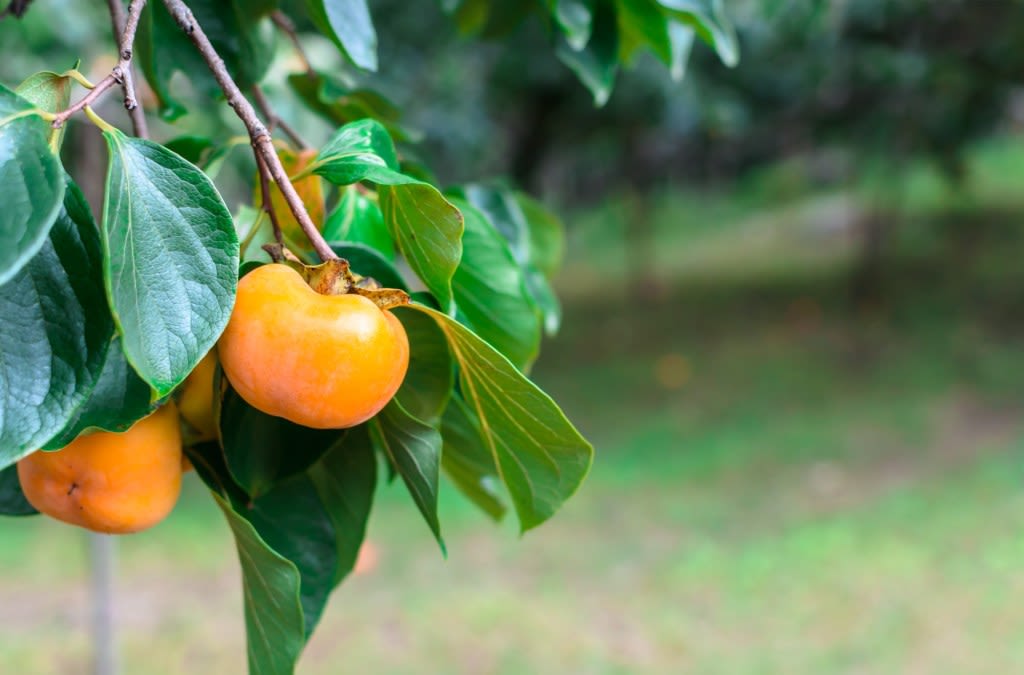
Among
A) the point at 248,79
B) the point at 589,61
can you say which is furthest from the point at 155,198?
the point at 589,61

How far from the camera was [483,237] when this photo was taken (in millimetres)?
672

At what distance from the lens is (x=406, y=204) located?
20.1 inches

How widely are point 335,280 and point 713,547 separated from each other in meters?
4.08

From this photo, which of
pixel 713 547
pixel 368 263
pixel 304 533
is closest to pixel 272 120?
pixel 368 263

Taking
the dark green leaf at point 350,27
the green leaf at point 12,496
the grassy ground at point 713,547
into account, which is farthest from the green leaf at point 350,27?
the grassy ground at point 713,547

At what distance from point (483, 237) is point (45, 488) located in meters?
0.32

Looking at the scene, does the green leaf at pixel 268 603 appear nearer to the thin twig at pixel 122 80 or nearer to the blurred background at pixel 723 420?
the thin twig at pixel 122 80

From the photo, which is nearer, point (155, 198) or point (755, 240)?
point (155, 198)

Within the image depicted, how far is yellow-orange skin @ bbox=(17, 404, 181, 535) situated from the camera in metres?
0.50

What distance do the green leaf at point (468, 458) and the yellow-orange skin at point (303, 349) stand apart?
209 mm

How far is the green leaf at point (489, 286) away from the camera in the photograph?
26.1 inches

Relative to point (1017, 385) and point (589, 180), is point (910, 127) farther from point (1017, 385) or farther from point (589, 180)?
point (589, 180)

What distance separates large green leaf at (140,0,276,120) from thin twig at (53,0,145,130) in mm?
255

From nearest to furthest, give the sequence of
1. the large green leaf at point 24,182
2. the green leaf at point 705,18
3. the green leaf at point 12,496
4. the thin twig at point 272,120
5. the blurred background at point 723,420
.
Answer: the large green leaf at point 24,182
the green leaf at point 12,496
the thin twig at point 272,120
the green leaf at point 705,18
the blurred background at point 723,420
